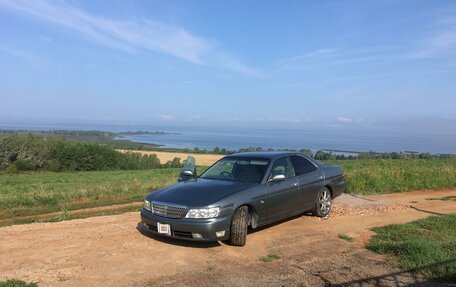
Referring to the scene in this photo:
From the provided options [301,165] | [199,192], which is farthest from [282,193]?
[199,192]

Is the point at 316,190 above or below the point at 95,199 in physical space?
above

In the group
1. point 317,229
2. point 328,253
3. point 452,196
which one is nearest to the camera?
point 328,253

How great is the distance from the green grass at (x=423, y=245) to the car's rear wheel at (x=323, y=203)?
129 centimetres

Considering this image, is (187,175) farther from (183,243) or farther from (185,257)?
(185,257)

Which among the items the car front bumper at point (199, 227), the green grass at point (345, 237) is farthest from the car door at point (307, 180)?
the car front bumper at point (199, 227)

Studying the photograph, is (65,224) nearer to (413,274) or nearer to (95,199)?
(413,274)

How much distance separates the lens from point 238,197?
6.75m

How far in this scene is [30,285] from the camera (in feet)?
15.9

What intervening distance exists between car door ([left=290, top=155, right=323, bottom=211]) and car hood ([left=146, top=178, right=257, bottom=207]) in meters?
1.48

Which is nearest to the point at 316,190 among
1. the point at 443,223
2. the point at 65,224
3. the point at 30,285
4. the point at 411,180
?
the point at 443,223

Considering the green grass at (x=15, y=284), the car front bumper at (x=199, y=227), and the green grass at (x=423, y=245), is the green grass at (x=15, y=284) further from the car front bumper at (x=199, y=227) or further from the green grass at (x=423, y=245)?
the green grass at (x=423, y=245)

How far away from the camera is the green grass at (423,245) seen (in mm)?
5551

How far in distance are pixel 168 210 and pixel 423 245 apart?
12.2ft

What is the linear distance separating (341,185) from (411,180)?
6.48 metres
